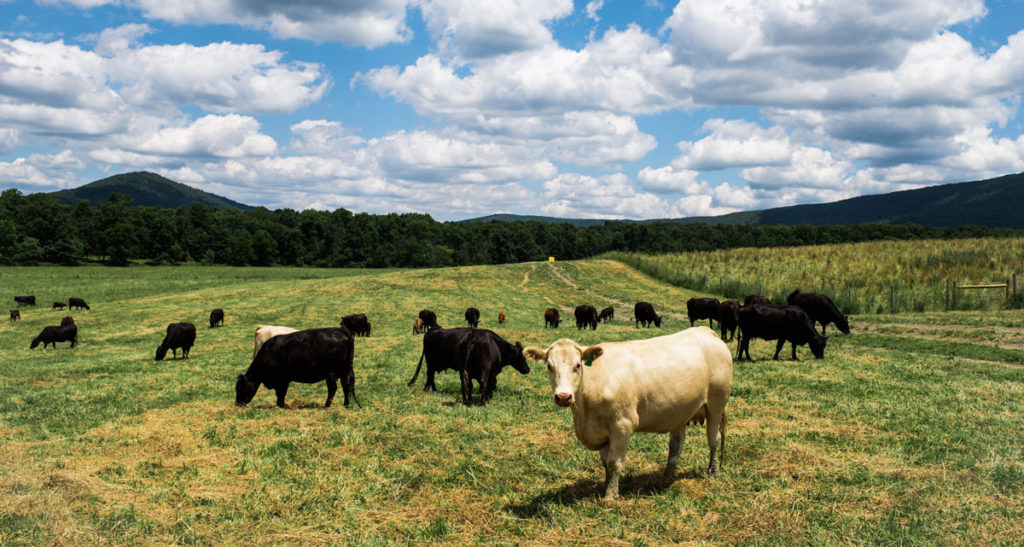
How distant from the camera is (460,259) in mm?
139750

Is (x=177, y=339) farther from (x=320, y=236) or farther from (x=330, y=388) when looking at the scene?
(x=320, y=236)

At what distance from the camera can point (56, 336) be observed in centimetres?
2798

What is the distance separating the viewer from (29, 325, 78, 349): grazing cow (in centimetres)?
2770

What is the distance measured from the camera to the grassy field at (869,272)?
121 feet

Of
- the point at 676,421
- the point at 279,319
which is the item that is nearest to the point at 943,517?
the point at 676,421

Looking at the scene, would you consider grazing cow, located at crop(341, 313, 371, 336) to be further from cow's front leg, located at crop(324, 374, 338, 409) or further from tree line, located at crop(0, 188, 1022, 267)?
tree line, located at crop(0, 188, 1022, 267)

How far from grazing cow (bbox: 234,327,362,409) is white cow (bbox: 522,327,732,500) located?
6829 millimetres

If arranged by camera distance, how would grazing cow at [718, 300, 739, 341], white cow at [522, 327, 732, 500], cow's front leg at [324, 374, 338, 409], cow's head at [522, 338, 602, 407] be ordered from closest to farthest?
cow's head at [522, 338, 602, 407] < white cow at [522, 327, 732, 500] < cow's front leg at [324, 374, 338, 409] < grazing cow at [718, 300, 739, 341]

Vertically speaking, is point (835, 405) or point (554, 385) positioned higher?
point (554, 385)

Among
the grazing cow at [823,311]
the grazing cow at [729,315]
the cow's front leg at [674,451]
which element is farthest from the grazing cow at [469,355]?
the grazing cow at [823,311]

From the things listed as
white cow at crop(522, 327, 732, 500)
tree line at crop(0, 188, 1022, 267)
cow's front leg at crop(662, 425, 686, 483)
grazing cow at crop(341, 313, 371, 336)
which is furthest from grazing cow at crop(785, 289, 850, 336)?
tree line at crop(0, 188, 1022, 267)

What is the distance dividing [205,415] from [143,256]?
4403 inches

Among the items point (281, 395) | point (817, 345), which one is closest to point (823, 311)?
point (817, 345)

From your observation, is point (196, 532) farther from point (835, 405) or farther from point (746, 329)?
point (746, 329)
